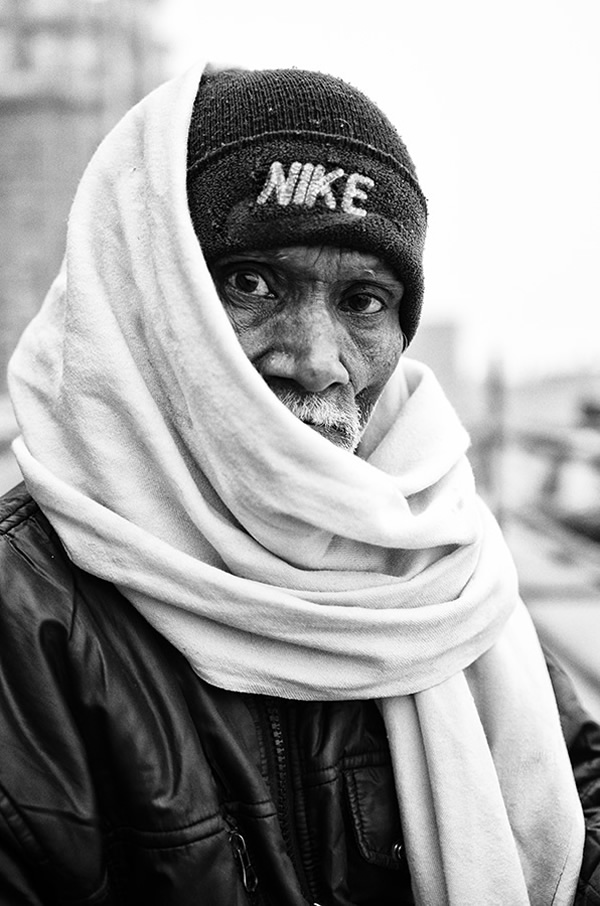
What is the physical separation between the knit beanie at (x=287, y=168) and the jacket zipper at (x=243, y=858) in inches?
33.2

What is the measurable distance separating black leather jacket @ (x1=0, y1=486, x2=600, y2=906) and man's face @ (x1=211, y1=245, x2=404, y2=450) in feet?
1.37

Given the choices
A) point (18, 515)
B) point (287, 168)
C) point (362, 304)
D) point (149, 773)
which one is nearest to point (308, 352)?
point (362, 304)

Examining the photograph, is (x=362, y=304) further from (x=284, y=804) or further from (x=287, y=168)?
(x=284, y=804)

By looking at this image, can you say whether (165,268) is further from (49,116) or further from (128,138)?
(49,116)

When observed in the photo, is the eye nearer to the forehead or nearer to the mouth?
the forehead

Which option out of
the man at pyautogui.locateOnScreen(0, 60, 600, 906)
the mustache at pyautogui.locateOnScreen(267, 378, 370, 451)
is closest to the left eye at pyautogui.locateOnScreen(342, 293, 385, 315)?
the man at pyautogui.locateOnScreen(0, 60, 600, 906)

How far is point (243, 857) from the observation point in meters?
1.29

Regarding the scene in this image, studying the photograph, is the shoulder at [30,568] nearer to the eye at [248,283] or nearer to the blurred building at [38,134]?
the eye at [248,283]

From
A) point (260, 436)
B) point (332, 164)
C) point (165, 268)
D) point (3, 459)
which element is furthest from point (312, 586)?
point (3, 459)

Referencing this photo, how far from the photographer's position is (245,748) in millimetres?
1336

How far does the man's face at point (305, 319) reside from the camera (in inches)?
54.4

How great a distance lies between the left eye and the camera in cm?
147

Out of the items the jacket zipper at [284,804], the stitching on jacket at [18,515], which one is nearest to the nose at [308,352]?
the stitching on jacket at [18,515]

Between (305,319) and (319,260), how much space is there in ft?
0.30
